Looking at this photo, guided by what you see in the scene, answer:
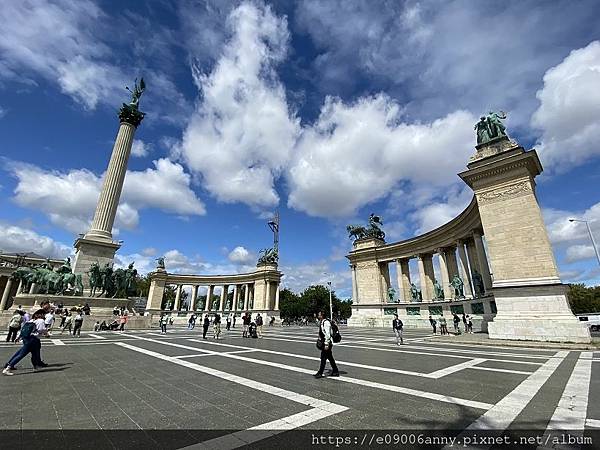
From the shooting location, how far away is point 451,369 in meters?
9.24

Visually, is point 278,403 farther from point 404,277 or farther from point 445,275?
point 404,277

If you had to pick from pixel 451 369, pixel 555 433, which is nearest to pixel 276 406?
pixel 555 433

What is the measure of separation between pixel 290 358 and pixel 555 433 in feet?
28.2

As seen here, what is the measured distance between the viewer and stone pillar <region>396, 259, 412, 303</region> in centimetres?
4231

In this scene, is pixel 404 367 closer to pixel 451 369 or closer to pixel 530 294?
pixel 451 369

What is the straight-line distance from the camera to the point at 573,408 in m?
5.41

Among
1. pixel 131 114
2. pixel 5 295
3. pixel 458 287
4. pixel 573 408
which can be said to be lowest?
pixel 573 408

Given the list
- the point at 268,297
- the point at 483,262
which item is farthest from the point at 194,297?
the point at 483,262

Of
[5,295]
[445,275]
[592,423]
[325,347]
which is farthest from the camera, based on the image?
[5,295]

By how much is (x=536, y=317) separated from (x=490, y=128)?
14.9 metres

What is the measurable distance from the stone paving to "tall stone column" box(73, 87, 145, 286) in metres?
24.1

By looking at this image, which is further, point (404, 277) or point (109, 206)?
point (404, 277)

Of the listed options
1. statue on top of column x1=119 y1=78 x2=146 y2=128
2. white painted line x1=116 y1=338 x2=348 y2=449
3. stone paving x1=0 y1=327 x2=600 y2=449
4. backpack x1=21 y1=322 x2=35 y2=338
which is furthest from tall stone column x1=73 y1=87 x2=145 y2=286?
white painted line x1=116 y1=338 x2=348 y2=449

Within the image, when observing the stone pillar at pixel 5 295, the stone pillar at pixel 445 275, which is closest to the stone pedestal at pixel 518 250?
the stone pillar at pixel 445 275
